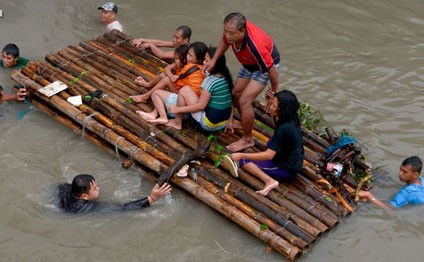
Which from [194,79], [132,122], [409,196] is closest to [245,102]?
A: [194,79]

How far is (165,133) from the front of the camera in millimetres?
6043

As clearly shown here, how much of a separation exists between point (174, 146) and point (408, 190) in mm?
2719

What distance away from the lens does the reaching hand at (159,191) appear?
17.3ft

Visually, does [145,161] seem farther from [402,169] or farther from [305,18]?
[305,18]

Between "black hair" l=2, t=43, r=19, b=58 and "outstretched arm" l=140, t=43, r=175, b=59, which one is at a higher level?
"outstretched arm" l=140, t=43, r=175, b=59

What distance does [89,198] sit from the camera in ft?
17.2

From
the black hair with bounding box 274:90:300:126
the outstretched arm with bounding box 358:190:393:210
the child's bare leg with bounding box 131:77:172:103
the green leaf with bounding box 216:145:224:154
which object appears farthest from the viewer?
the child's bare leg with bounding box 131:77:172:103

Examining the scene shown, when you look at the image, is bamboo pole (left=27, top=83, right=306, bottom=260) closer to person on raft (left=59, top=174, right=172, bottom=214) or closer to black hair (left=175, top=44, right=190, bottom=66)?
person on raft (left=59, top=174, right=172, bottom=214)

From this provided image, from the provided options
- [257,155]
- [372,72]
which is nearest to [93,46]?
[257,155]

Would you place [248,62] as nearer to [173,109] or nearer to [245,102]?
[245,102]

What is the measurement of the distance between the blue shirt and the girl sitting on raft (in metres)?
2.16

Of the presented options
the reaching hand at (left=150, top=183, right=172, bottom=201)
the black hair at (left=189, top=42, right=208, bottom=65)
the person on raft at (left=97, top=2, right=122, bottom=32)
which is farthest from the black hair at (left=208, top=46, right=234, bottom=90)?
the person on raft at (left=97, top=2, right=122, bottom=32)

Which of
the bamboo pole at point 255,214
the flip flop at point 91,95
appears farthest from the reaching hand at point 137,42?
the bamboo pole at point 255,214

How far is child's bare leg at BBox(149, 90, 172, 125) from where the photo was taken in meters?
6.09
